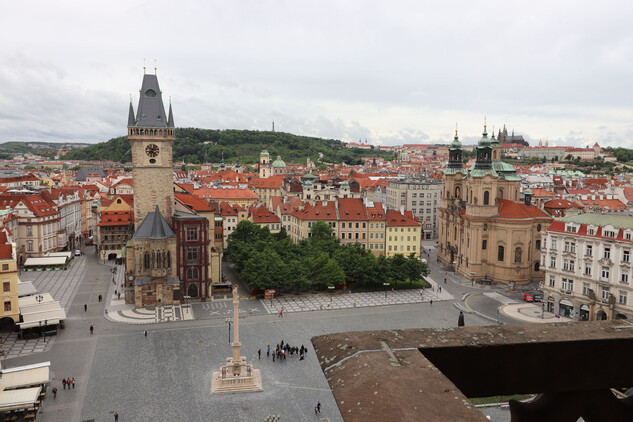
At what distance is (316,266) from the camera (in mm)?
63438

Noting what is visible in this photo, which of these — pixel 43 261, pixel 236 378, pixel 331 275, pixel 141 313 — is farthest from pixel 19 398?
pixel 43 261

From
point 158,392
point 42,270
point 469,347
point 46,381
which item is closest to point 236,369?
point 158,392

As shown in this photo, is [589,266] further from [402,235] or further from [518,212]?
[402,235]

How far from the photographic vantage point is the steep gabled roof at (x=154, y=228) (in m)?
57.1

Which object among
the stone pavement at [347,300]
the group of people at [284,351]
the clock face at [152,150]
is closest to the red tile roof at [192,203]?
the clock face at [152,150]

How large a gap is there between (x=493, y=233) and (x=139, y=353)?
49686 millimetres

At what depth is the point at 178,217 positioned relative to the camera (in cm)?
5906

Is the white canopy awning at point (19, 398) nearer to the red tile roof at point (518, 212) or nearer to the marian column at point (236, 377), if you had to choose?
the marian column at point (236, 377)

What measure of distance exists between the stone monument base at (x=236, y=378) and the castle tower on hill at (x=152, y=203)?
21.7m

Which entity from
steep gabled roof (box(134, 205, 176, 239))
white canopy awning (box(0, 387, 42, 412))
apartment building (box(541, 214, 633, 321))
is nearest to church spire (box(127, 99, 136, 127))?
steep gabled roof (box(134, 205, 176, 239))

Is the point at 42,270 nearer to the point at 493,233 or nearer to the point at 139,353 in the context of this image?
the point at 139,353

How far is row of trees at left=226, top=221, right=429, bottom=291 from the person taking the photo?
6031 cm

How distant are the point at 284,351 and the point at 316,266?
852 inches

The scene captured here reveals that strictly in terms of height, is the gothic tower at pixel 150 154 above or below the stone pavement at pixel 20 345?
above
